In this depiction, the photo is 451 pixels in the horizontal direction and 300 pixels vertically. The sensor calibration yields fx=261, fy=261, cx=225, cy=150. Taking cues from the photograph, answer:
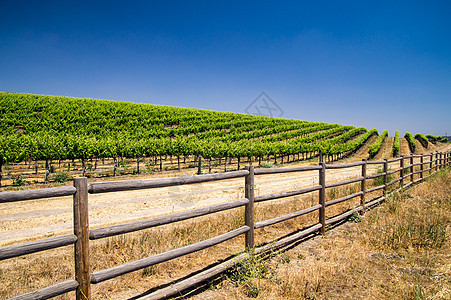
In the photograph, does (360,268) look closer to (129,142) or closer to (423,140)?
(129,142)

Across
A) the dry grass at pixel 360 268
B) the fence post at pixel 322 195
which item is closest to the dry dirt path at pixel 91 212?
the fence post at pixel 322 195

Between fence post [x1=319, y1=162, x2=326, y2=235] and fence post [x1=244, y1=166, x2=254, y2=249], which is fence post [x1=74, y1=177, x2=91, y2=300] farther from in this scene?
fence post [x1=319, y1=162, x2=326, y2=235]

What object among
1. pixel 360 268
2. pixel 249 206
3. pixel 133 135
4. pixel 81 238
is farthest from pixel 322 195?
pixel 133 135

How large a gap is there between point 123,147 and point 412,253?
25.2 metres

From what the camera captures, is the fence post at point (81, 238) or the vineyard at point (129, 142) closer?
the fence post at point (81, 238)

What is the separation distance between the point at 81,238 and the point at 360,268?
3.72m

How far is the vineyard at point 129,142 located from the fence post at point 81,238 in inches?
738

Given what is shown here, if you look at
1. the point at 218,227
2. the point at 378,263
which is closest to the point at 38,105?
the point at 218,227

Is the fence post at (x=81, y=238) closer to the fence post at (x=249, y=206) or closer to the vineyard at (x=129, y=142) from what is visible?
the fence post at (x=249, y=206)

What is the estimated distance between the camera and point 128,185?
297 cm

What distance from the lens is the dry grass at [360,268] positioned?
3234 millimetres

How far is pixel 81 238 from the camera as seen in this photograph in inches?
101

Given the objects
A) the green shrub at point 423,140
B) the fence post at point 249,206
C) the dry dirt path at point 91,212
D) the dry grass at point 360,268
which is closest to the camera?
the dry grass at point 360,268

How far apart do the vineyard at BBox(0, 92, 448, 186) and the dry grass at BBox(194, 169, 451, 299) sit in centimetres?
1814
